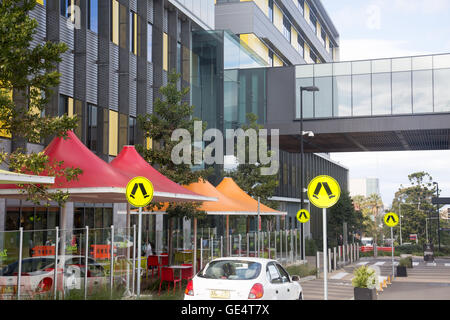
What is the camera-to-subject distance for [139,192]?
1576cm

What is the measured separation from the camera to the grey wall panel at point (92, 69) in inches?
1171

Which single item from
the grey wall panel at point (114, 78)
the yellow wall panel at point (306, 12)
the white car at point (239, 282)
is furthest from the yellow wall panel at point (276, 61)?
the white car at point (239, 282)

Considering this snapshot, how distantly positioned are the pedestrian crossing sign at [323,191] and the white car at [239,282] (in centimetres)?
174

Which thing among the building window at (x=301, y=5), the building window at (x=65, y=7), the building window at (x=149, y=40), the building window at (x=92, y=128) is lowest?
the building window at (x=92, y=128)

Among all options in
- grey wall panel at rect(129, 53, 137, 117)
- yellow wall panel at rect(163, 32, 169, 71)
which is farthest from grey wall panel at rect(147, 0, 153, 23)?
grey wall panel at rect(129, 53, 137, 117)

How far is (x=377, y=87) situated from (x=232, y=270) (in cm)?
3287

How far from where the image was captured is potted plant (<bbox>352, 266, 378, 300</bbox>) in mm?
19156

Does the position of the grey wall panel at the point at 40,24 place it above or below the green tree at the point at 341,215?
above

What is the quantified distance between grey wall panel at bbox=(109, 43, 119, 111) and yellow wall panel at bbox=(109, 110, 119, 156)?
0.38 meters

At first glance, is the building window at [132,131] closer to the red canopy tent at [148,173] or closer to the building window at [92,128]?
the building window at [92,128]

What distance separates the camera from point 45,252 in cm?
1519

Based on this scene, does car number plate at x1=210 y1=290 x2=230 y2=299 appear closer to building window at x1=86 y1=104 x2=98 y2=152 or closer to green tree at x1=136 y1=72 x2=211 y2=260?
green tree at x1=136 y1=72 x2=211 y2=260

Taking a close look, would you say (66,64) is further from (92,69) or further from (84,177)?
(84,177)

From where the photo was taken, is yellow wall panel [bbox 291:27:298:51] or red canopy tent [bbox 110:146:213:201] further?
yellow wall panel [bbox 291:27:298:51]
